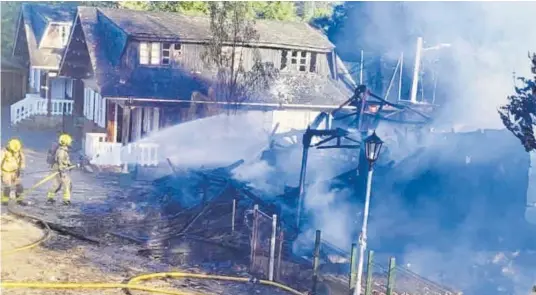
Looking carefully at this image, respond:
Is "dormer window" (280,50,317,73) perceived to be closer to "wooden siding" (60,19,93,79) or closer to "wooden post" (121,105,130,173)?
"wooden post" (121,105,130,173)

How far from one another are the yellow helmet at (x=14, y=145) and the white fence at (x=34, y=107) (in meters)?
0.17

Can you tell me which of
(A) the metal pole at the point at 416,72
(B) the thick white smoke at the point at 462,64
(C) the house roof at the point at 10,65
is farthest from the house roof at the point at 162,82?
(C) the house roof at the point at 10,65

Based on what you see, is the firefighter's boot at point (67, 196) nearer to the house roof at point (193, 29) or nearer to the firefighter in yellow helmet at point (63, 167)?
the firefighter in yellow helmet at point (63, 167)

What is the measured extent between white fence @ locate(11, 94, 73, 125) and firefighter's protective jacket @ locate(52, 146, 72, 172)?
1.18ft

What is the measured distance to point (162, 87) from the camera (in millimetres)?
7184

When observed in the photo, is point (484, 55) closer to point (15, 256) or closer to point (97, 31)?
point (97, 31)

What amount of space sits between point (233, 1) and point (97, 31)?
132 centimetres

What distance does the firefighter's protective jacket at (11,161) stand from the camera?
7.49 m

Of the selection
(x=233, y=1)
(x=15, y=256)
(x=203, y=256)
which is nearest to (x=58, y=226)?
(x=15, y=256)

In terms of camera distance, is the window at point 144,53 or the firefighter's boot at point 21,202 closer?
the window at point 144,53

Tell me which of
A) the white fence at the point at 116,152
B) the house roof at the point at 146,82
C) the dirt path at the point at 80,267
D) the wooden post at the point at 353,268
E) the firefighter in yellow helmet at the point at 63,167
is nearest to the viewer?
the wooden post at the point at 353,268

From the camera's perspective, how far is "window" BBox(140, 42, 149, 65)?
7.18m

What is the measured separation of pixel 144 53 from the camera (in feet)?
23.6

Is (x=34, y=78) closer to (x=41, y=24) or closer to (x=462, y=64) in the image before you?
(x=41, y=24)
